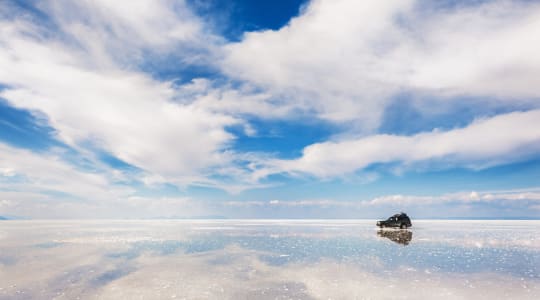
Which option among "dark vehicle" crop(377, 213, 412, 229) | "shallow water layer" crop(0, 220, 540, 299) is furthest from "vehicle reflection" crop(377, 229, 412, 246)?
"dark vehicle" crop(377, 213, 412, 229)

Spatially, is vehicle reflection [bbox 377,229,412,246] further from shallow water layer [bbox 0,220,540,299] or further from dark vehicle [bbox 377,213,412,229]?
dark vehicle [bbox 377,213,412,229]

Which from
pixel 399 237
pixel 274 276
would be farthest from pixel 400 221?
pixel 274 276

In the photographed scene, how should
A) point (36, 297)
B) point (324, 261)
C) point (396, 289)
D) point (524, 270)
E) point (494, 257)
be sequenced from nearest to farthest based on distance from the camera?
1. point (36, 297)
2. point (396, 289)
3. point (524, 270)
4. point (324, 261)
5. point (494, 257)

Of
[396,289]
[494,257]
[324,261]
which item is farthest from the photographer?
[494,257]

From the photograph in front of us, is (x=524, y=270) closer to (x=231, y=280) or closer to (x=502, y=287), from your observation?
(x=502, y=287)

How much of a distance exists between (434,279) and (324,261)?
368 inches

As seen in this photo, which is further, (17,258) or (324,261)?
(17,258)

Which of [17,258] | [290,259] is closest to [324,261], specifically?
[290,259]

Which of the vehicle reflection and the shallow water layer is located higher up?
the vehicle reflection

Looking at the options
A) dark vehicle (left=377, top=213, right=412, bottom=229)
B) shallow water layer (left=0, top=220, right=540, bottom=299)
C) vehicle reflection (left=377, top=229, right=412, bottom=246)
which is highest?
dark vehicle (left=377, top=213, right=412, bottom=229)

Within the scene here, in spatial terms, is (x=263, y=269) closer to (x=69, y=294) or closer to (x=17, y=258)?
(x=69, y=294)

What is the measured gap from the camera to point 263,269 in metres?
23.1

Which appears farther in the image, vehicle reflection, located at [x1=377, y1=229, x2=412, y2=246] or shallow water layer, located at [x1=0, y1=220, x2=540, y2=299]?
vehicle reflection, located at [x1=377, y1=229, x2=412, y2=246]

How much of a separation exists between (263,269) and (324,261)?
6209 millimetres
